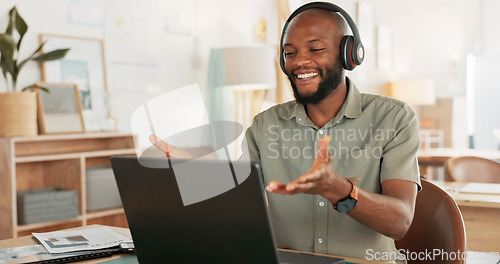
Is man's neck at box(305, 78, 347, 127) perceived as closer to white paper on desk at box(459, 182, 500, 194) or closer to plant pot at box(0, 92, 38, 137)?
white paper on desk at box(459, 182, 500, 194)

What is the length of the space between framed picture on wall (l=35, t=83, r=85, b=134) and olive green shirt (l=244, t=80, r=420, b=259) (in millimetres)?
2016

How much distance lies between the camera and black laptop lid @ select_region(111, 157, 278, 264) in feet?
→ 2.86

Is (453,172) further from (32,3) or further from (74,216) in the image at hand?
(32,3)

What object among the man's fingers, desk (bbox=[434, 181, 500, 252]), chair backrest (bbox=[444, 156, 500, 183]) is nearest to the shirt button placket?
the man's fingers

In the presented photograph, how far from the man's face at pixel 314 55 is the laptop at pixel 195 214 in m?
0.75

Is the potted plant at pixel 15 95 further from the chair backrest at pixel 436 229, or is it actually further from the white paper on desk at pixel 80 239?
the chair backrest at pixel 436 229

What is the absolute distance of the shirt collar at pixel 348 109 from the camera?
163 centimetres

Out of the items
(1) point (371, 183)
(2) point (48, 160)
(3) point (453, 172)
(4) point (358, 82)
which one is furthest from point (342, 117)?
(4) point (358, 82)

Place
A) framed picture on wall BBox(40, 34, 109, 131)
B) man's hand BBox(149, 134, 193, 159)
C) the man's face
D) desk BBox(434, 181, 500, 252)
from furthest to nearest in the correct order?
framed picture on wall BBox(40, 34, 109, 131) → desk BBox(434, 181, 500, 252) → the man's face → man's hand BBox(149, 134, 193, 159)

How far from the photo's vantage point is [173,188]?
0.96 m

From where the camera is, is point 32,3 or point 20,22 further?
point 32,3

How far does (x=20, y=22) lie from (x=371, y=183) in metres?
2.37

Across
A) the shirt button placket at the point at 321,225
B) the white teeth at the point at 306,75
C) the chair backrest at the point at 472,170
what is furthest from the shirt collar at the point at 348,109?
the chair backrest at the point at 472,170

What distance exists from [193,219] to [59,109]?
2.70 m
